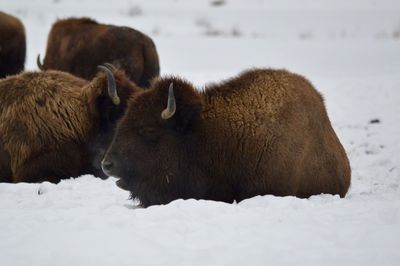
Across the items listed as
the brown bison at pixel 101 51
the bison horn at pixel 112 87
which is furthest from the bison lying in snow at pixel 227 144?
the brown bison at pixel 101 51

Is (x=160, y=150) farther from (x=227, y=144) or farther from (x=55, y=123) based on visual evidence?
(x=55, y=123)

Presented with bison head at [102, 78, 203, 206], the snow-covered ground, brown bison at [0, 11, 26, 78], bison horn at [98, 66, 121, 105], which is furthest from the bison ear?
brown bison at [0, 11, 26, 78]

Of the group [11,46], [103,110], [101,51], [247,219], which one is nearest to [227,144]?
[247,219]

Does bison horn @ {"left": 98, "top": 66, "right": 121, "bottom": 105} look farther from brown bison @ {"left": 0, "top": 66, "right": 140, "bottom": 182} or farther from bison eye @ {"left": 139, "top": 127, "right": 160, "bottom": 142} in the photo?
bison eye @ {"left": 139, "top": 127, "right": 160, "bottom": 142}

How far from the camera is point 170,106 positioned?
613cm

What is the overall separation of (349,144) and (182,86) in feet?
16.1

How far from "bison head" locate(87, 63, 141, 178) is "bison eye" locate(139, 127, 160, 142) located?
1.71 meters

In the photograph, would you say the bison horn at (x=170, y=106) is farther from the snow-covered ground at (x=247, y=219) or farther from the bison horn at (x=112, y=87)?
the bison horn at (x=112, y=87)

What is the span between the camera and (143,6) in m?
35.0

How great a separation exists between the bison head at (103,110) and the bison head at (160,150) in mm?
1641

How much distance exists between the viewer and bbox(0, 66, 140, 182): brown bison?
770 cm

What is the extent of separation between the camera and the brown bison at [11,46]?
14.2m

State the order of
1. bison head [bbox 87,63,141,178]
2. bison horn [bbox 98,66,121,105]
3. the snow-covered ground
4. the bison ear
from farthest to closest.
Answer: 1. bison head [bbox 87,63,141,178]
2. bison horn [bbox 98,66,121,105]
3. the bison ear
4. the snow-covered ground

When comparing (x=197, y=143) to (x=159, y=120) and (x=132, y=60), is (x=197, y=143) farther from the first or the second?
(x=132, y=60)
